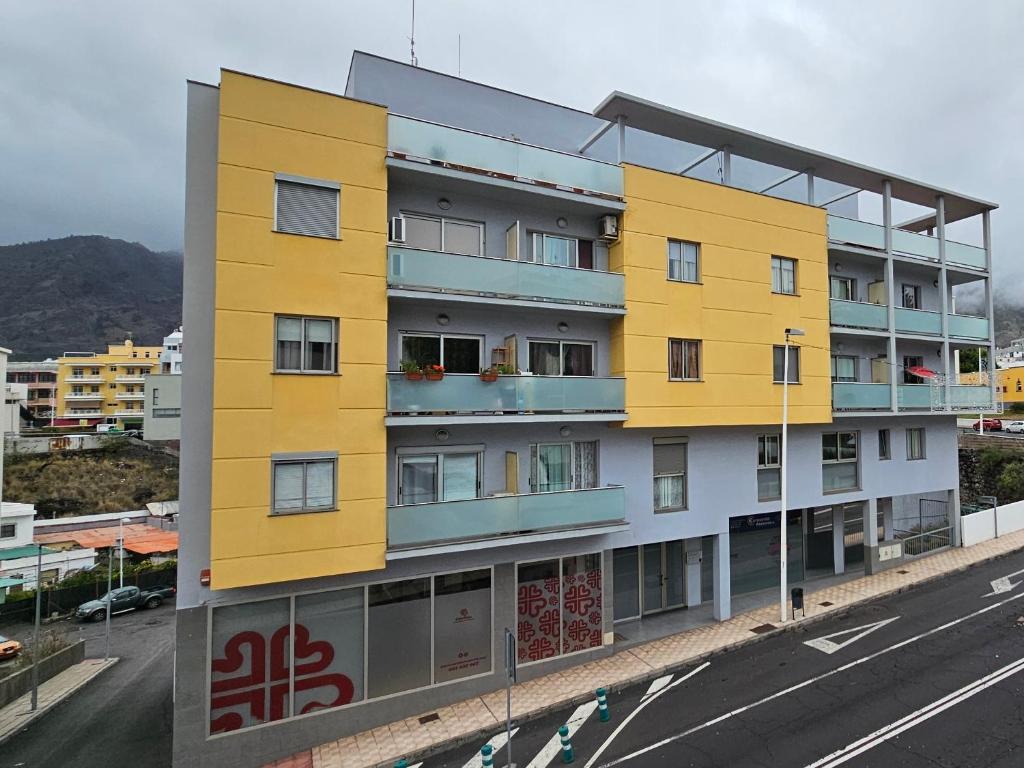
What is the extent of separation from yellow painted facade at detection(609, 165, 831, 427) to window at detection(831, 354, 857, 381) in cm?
231

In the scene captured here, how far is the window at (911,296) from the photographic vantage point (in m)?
21.0

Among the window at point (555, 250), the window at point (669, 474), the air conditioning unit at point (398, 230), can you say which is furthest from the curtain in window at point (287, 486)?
the window at point (669, 474)

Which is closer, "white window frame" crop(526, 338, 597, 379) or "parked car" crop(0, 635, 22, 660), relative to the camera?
"white window frame" crop(526, 338, 597, 379)

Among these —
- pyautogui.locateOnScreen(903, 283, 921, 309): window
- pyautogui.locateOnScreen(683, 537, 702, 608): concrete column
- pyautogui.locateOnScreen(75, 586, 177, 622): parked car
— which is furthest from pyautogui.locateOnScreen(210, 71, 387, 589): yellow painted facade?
pyautogui.locateOnScreen(903, 283, 921, 309): window

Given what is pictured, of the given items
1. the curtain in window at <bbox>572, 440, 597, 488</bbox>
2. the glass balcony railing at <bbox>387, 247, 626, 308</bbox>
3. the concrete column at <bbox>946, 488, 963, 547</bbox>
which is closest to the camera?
the glass balcony railing at <bbox>387, 247, 626, 308</bbox>

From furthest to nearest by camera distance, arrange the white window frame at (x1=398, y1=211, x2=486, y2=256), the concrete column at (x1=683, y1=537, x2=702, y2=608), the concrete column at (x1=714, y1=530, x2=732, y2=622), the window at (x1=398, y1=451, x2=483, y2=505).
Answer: the concrete column at (x1=683, y1=537, x2=702, y2=608), the concrete column at (x1=714, y1=530, x2=732, y2=622), the white window frame at (x1=398, y1=211, x2=486, y2=256), the window at (x1=398, y1=451, x2=483, y2=505)

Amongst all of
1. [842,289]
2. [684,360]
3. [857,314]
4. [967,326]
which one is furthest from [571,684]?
[967,326]

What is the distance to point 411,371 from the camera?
11.0 m

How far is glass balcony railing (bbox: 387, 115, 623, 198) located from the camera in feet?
37.8

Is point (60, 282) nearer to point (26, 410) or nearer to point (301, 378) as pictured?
point (26, 410)

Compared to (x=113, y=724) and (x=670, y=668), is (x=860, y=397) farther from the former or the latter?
(x=113, y=724)

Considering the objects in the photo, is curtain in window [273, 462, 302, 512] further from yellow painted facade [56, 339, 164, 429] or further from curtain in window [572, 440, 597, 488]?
yellow painted facade [56, 339, 164, 429]

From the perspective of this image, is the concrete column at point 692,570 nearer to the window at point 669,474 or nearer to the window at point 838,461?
the window at point 669,474

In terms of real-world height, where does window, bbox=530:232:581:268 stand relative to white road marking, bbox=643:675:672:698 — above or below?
above
